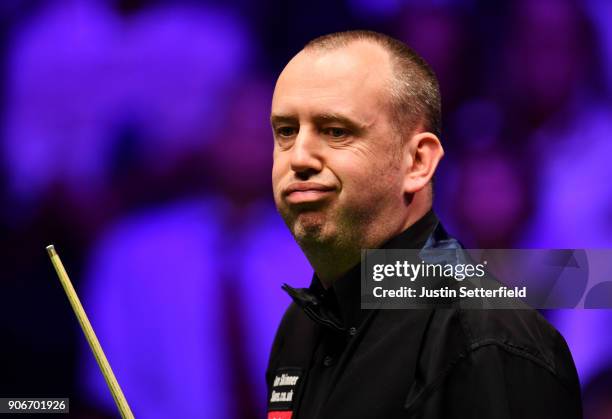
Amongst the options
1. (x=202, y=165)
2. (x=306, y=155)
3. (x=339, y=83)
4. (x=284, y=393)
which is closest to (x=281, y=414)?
(x=284, y=393)

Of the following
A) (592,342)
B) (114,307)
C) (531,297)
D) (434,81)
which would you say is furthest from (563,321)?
(114,307)

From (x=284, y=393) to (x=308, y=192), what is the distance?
504 mm

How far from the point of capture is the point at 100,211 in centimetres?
329

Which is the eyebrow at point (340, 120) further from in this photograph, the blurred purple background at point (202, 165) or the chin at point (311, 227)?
the blurred purple background at point (202, 165)

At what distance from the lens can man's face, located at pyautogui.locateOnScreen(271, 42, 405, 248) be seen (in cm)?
194

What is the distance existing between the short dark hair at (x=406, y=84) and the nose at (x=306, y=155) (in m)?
0.18

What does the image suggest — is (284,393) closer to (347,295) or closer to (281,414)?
(281,414)

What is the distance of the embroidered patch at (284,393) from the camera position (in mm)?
2137

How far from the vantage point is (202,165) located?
3.30 meters

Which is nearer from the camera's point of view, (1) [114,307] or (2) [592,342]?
(2) [592,342]

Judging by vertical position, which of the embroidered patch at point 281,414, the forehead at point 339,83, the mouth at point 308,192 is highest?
the forehead at point 339,83

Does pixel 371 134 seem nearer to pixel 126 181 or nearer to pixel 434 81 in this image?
pixel 434 81

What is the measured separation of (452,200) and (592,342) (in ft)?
2.01

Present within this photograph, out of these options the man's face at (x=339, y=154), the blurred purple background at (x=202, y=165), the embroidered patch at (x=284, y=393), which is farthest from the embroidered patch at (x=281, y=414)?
the blurred purple background at (x=202, y=165)
